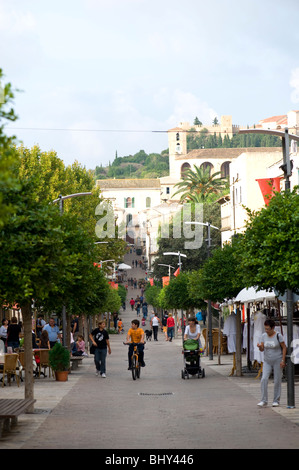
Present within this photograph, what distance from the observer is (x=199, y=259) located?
88.4m

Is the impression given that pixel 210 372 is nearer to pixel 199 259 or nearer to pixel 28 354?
pixel 28 354

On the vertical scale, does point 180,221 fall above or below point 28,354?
above

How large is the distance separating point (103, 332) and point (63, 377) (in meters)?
1.98

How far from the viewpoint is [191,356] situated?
992 inches

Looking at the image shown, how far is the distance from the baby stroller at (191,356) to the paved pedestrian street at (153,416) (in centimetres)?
28

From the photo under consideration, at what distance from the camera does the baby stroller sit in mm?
24875

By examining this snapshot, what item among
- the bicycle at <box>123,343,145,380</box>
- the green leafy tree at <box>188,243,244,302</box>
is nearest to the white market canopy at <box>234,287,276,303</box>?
the green leafy tree at <box>188,243,244,302</box>

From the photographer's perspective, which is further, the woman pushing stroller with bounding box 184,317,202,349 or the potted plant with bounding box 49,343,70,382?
the woman pushing stroller with bounding box 184,317,202,349

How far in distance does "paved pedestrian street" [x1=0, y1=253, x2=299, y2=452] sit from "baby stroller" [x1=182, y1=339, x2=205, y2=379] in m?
0.28

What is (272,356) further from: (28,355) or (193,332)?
(193,332)

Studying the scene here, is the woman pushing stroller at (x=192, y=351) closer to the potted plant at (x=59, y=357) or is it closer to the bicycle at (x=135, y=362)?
the bicycle at (x=135, y=362)

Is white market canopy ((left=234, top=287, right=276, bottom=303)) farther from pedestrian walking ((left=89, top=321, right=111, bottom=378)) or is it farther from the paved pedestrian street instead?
pedestrian walking ((left=89, top=321, right=111, bottom=378))

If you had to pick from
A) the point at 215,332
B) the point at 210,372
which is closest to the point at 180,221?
the point at 215,332
